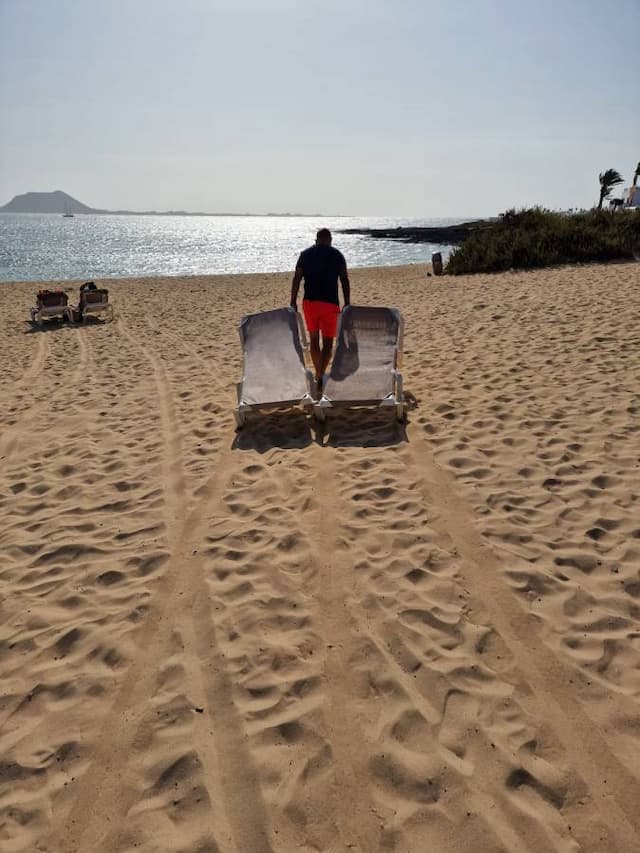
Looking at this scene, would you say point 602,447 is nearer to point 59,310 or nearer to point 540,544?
point 540,544

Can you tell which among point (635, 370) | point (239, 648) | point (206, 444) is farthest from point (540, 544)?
point (635, 370)

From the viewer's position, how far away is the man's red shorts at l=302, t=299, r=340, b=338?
21.1ft

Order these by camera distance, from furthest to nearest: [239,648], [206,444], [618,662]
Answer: [206,444]
[239,648]
[618,662]

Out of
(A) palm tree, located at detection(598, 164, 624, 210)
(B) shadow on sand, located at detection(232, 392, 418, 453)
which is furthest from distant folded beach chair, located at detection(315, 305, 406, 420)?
(A) palm tree, located at detection(598, 164, 624, 210)

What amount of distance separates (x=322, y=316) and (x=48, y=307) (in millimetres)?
9810

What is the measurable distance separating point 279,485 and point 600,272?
1312cm

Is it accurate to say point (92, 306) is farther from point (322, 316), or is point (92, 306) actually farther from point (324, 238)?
point (324, 238)

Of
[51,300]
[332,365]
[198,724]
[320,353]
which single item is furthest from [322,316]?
[51,300]

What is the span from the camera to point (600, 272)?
46.5 ft

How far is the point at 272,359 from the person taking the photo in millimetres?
6395

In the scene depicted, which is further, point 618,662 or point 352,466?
point 352,466

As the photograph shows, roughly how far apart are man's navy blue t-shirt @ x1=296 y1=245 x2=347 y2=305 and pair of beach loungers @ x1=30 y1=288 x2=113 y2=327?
935cm

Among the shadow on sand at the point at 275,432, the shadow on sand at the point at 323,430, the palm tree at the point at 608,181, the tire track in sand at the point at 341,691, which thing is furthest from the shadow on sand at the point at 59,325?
the palm tree at the point at 608,181

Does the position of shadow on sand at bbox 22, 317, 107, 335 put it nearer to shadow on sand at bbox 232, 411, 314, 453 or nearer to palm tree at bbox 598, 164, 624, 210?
shadow on sand at bbox 232, 411, 314, 453
